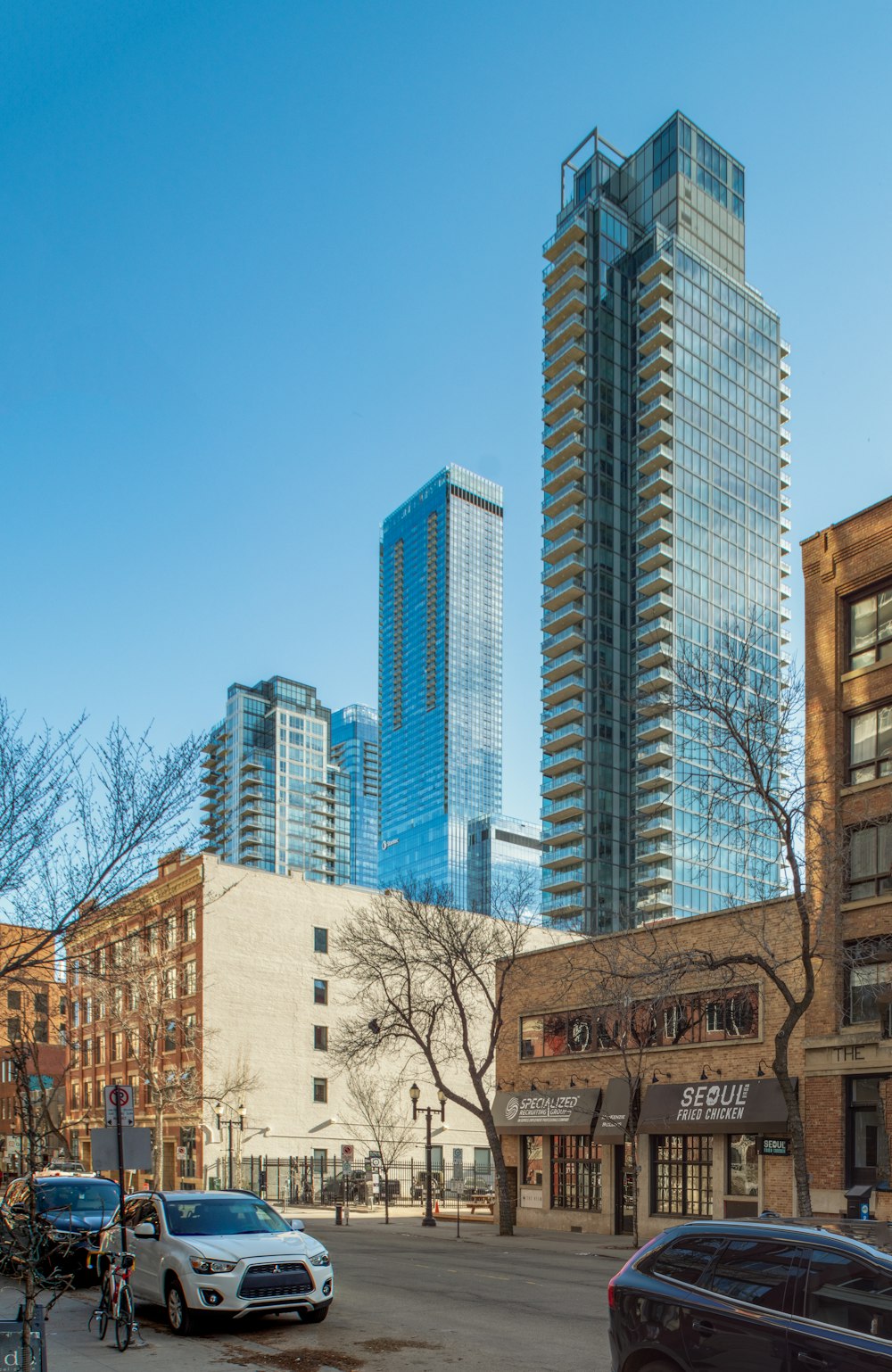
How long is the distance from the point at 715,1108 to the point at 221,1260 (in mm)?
19939

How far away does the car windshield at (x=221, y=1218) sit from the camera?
1634cm

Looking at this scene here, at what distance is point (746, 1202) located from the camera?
31766 millimetres

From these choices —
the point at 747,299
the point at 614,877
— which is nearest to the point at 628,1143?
the point at 614,877

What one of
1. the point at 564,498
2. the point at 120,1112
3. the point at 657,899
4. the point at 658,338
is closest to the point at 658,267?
the point at 658,338

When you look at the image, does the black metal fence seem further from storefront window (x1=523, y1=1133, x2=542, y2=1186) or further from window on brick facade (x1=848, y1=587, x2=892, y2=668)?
window on brick facade (x1=848, y1=587, x2=892, y2=668)

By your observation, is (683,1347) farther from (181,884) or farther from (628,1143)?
(181,884)

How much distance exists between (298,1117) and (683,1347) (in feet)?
192

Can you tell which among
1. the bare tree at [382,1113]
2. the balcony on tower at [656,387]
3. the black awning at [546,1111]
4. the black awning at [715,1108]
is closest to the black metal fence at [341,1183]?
the bare tree at [382,1113]

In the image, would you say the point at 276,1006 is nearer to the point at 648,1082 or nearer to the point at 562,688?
the point at 648,1082

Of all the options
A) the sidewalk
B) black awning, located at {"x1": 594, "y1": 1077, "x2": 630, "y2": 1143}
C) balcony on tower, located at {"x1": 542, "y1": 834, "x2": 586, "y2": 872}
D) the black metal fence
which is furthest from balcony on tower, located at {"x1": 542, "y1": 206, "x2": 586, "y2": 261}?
black awning, located at {"x1": 594, "y1": 1077, "x2": 630, "y2": 1143}

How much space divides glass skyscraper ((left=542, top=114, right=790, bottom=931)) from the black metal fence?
3709 centimetres

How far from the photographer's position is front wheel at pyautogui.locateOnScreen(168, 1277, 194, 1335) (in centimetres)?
1529

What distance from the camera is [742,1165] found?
105 feet

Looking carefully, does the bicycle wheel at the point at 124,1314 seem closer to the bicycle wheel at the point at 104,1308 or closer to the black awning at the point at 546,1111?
the bicycle wheel at the point at 104,1308
